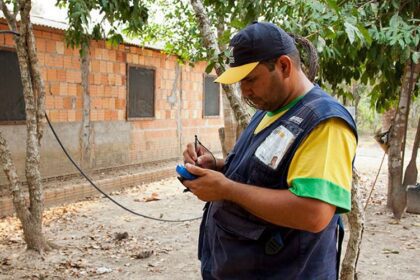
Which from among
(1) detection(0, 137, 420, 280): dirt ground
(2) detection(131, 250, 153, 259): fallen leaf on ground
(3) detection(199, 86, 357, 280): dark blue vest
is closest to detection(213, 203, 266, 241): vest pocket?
(3) detection(199, 86, 357, 280): dark blue vest

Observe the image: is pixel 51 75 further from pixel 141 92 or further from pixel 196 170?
pixel 196 170

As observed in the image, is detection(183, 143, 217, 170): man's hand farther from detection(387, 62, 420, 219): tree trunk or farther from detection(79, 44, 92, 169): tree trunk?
detection(79, 44, 92, 169): tree trunk

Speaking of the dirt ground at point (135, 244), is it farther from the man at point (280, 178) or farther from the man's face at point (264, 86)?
the man's face at point (264, 86)

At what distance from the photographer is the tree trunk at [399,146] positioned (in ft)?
19.5

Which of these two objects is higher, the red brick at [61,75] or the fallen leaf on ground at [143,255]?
the red brick at [61,75]

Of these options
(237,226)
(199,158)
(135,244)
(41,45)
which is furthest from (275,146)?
(41,45)

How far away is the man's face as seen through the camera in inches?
59.7

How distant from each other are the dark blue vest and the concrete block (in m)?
4.79

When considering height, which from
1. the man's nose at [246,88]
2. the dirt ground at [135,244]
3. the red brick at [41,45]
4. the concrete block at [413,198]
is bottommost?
the dirt ground at [135,244]

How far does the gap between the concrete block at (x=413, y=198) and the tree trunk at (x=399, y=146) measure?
0.34 m

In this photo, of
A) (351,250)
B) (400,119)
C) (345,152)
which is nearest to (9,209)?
(351,250)

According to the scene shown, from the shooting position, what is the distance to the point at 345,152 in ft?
4.58

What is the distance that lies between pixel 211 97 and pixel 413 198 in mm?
7042

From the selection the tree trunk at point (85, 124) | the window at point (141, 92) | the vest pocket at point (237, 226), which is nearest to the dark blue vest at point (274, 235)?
the vest pocket at point (237, 226)
